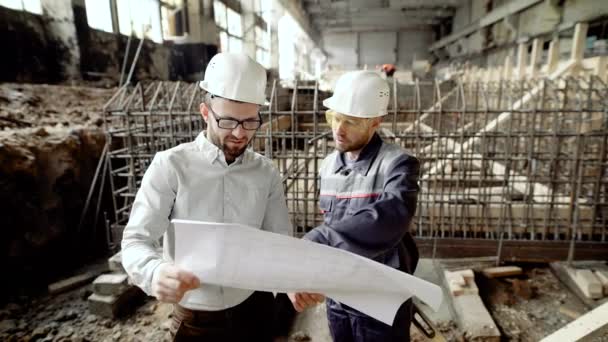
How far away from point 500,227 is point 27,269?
5158 millimetres

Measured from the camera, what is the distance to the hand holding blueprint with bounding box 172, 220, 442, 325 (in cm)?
102

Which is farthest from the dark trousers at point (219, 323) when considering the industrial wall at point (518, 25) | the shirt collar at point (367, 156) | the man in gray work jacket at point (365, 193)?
the industrial wall at point (518, 25)

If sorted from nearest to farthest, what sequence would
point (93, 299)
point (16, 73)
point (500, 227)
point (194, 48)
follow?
point (93, 299) → point (500, 227) → point (16, 73) → point (194, 48)

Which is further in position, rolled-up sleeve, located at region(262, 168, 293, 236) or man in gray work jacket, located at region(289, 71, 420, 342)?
rolled-up sleeve, located at region(262, 168, 293, 236)

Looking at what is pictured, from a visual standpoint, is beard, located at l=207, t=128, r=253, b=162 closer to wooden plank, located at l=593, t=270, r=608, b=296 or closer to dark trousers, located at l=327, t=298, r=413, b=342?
dark trousers, located at l=327, t=298, r=413, b=342

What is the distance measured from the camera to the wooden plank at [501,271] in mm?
3973

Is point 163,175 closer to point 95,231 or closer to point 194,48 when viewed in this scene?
point 95,231

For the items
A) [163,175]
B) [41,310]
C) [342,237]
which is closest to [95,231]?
[41,310]

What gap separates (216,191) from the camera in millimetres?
1413

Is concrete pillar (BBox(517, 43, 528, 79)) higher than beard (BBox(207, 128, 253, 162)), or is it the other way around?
concrete pillar (BBox(517, 43, 528, 79))

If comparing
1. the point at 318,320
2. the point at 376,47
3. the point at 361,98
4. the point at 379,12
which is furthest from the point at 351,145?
the point at 376,47

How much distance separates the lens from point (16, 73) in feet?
18.7

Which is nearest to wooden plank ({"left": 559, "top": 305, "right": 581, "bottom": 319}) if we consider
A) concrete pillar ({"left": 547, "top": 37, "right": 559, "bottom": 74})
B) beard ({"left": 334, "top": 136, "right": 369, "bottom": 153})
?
beard ({"left": 334, "top": 136, "right": 369, "bottom": 153})

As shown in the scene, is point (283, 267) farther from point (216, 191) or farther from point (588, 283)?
point (588, 283)
